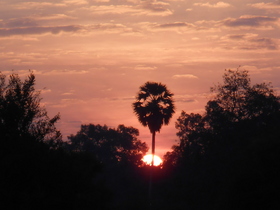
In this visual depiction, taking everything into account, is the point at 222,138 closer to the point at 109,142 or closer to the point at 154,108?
the point at 154,108

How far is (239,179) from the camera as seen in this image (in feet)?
105

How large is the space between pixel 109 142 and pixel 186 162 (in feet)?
164

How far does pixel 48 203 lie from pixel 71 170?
2.79m

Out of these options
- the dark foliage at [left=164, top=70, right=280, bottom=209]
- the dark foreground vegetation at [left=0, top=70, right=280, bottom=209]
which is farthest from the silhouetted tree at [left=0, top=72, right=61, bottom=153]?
the dark foliage at [left=164, top=70, right=280, bottom=209]

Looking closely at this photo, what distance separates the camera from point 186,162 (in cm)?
4969

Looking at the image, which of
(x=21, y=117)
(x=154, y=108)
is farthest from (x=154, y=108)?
(x=21, y=117)

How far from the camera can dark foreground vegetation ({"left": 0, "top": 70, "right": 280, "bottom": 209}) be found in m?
28.3

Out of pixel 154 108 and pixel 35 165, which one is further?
pixel 154 108

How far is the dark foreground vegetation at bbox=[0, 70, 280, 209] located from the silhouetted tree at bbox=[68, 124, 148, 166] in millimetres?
30151

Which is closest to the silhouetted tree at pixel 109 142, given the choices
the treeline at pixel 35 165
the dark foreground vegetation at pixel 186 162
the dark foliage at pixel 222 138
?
the dark foreground vegetation at pixel 186 162

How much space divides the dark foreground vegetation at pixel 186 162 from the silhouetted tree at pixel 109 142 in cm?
3015

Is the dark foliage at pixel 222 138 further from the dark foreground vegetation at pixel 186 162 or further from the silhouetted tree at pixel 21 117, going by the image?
the silhouetted tree at pixel 21 117

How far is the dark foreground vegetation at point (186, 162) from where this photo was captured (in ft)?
92.7

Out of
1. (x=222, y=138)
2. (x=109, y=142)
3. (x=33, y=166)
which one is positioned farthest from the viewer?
(x=109, y=142)
